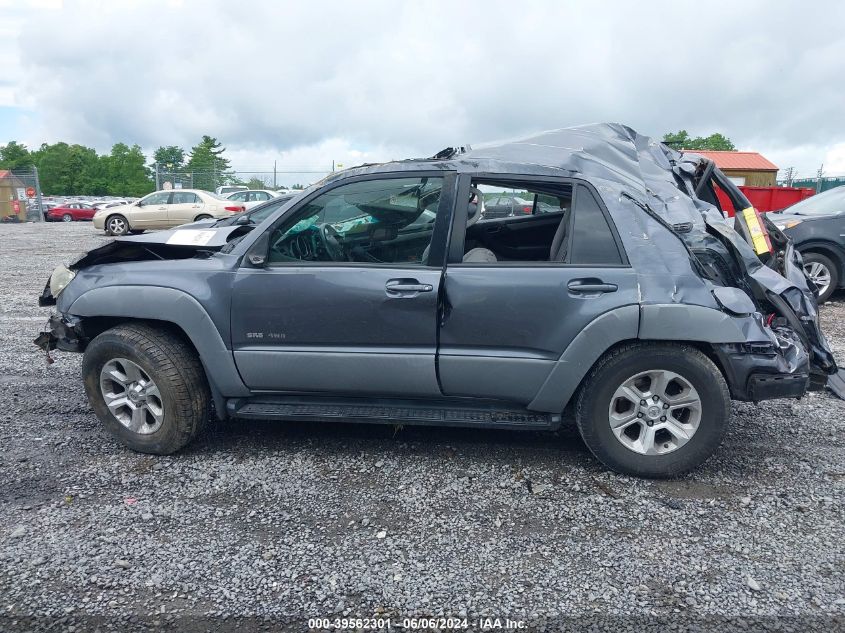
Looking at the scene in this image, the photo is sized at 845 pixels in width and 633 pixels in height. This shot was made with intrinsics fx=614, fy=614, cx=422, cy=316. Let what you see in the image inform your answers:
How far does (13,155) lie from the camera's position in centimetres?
9462

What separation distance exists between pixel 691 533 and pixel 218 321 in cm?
266

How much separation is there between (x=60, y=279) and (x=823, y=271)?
330 inches

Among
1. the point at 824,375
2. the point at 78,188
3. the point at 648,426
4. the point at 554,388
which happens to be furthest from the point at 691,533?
the point at 78,188

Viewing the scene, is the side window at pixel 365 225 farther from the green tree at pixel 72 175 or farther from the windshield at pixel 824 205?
the green tree at pixel 72 175

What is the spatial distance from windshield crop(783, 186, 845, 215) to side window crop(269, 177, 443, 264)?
673 cm

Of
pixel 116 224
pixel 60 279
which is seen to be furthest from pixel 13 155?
pixel 60 279

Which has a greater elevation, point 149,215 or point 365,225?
point 149,215

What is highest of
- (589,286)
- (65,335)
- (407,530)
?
(589,286)

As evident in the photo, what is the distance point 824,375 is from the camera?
3.73m

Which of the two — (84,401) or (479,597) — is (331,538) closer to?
(479,597)

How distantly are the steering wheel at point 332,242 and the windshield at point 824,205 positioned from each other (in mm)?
7077

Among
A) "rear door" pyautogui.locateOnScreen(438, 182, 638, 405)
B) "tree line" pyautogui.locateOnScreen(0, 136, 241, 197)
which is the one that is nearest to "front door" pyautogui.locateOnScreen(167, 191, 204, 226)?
"rear door" pyautogui.locateOnScreen(438, 182, 638, 405)

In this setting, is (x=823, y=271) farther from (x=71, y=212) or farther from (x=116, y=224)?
(x=71, y=212)

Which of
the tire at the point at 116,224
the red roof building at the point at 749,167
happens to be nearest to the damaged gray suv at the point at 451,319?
the tire at the point at 116,224
